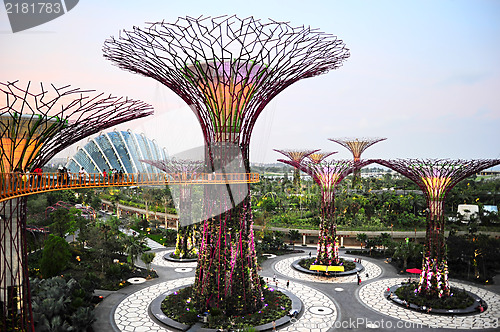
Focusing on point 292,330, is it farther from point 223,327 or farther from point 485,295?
point 485,295

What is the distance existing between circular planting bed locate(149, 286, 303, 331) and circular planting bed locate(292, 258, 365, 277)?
Answer: 4.89m

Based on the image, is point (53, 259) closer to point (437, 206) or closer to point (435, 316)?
point (435, 316)

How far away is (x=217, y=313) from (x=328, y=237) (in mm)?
10907

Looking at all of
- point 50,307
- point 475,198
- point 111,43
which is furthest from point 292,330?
point 475,198

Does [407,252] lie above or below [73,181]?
below

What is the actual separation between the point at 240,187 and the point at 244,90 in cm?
401

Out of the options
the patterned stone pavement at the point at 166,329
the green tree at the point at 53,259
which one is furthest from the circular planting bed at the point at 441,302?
the green tree at the point at 53,259

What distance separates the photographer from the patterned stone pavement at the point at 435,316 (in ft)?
50.4

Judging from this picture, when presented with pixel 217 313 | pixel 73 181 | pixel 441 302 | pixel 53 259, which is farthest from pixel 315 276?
pixel 73 181

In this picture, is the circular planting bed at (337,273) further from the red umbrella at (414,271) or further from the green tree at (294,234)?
the green tree at (294,234)

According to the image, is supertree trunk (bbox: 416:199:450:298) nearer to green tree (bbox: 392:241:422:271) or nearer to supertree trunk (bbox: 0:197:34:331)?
green tree (bbox: 392:241:422:271)

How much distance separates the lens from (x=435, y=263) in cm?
1803

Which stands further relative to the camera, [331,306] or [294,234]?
[294,234]

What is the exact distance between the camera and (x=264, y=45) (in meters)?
13.7
